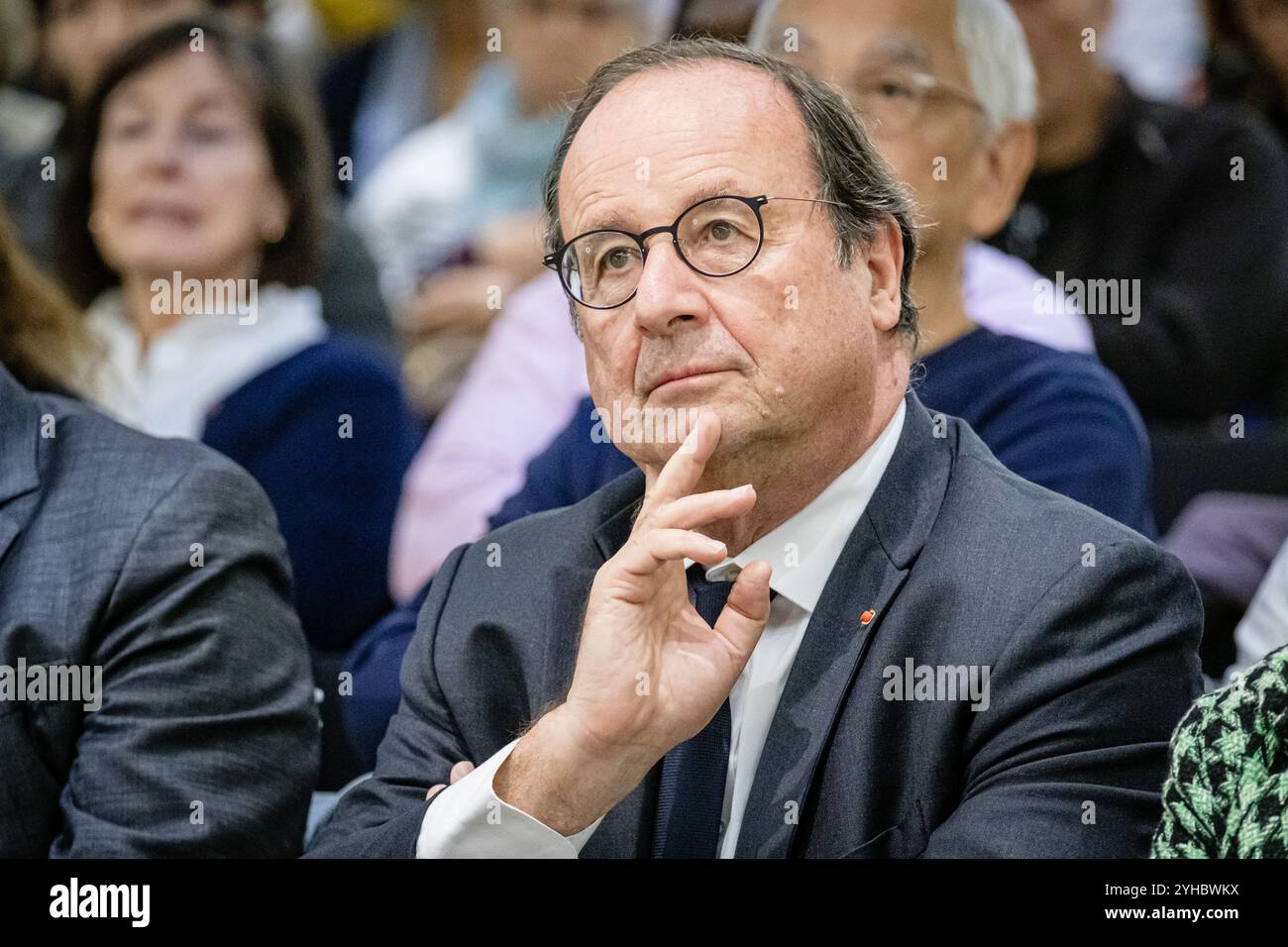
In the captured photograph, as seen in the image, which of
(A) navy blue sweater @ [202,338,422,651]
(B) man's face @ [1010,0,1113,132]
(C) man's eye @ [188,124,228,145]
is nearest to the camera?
(A) navy blue sweater @ [202,338,422,651]

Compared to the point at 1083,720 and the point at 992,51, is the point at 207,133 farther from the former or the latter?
the point at 1083,720

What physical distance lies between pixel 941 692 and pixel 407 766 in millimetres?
→ 637

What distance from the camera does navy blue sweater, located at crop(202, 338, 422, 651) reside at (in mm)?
2953

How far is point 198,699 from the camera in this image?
6.67 ft

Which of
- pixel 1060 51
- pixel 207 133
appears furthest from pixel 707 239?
pixel 207 133

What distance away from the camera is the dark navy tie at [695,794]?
1911 mm

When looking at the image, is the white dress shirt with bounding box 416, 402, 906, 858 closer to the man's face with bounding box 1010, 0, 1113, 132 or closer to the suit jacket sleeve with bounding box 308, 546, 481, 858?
the suit jacket sleeve with bounding box 308, 546, 481, 858

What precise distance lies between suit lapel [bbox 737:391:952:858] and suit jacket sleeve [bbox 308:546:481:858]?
1.22ft

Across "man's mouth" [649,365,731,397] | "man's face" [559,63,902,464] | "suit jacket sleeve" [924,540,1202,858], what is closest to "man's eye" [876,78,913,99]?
"man's face" [559,63,902,464]
